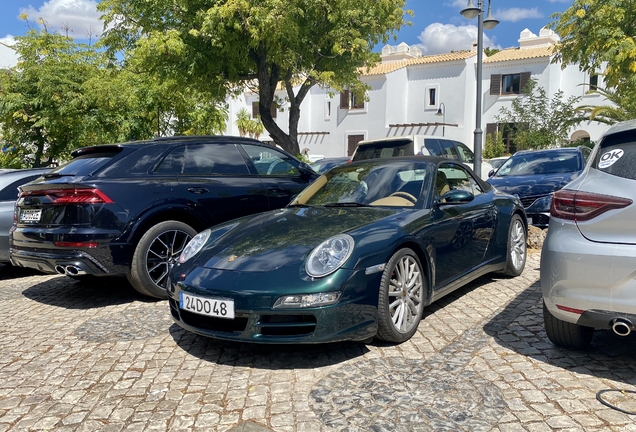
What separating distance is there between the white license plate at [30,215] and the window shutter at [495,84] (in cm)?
3249

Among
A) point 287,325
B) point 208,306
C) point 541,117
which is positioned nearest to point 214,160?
point 208,306

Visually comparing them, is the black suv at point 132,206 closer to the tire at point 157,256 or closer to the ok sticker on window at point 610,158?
the tire at point 157,256

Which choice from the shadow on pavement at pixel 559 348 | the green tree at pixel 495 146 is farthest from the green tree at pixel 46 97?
the green tree at pixel 495 146

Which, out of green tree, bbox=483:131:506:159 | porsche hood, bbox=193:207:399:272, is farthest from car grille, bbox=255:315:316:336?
green tree, bbox=483:131:506:159

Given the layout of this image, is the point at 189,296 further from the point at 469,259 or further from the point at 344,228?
the point at 469,259

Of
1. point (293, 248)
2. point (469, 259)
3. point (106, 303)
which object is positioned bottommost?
point (106, 303)

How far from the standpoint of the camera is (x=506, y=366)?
3.64 meters

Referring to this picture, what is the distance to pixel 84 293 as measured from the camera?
241 inches

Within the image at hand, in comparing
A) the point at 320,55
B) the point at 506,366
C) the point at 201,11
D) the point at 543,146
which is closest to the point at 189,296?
the point at 506,366

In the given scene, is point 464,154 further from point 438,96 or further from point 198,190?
point 438,96

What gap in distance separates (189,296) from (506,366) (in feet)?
7.31

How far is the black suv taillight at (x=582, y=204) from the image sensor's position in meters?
3.15

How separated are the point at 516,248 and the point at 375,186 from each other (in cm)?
227

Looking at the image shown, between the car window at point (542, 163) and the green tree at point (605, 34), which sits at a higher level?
the green tree at point (605, 34)
